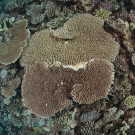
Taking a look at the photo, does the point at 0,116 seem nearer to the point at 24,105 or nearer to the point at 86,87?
the point at 24,105

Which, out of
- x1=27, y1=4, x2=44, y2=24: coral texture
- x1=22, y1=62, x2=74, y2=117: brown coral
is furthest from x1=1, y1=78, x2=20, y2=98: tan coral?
x1=27, y1=4, x2=44, y2=24: coral texture

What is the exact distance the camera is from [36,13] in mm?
4945

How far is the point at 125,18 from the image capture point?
4598mm

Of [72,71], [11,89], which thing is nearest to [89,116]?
[72,71]

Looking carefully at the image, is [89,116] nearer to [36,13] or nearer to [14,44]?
[14,44]

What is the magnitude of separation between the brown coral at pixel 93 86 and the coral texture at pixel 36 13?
62.2 inches

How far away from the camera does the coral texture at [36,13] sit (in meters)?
4.78

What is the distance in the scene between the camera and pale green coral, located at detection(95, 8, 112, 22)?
15.1ft

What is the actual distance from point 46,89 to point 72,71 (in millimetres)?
544

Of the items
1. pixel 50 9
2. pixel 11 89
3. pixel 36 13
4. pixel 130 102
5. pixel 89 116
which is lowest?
pixel 89 116

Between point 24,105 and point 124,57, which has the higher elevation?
point 124,57

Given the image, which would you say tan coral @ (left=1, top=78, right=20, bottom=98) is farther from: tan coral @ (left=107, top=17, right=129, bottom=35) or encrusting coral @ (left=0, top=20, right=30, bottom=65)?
tan coral @ (left=107, top=17, right=129, bottom=35)

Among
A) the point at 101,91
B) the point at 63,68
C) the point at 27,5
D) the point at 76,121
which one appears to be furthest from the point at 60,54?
the point at 27,5

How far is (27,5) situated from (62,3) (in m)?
0.82
